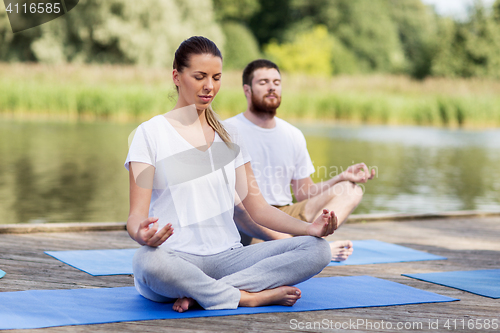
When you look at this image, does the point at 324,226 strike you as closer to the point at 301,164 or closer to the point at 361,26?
the point at 301,164

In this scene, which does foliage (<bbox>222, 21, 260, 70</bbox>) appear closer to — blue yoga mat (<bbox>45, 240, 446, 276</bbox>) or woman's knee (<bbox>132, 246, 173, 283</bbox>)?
blue yoga mat (<bbox>45, 240, 446, 276</bbox>)

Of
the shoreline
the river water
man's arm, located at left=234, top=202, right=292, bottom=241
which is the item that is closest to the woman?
man's arm, located at left=234, top=202, right=292, bottom=241

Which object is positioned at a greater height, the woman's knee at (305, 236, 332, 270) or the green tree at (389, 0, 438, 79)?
the green tree at (389, 0, 438, 79)

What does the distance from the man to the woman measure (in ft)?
3.16

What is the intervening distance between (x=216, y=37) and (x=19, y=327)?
Answer: 82.9ft

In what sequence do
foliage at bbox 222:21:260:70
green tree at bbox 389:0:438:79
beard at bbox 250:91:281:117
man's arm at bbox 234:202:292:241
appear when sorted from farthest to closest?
green tree at bbox 389:0:438:79, foliage at bbox 222:21:260:70, beard at bbox 250:91:281:117, man's arm at bbox 234:202:292:241

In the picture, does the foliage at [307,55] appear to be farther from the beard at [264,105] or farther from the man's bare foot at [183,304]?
the man's bare foot at [183,304]

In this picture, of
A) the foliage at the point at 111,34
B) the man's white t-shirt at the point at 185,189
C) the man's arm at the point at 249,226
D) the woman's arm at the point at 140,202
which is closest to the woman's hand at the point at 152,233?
the woman's arm at the point at 140,202

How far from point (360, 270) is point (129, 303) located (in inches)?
51.1

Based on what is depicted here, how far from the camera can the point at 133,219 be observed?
218cm

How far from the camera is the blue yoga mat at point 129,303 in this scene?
7.16 feet

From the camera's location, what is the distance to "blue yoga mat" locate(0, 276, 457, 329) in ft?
7.16

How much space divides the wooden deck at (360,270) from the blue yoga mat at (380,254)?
3.2 inches

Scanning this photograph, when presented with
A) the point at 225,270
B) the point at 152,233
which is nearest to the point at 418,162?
the point at 225,270
